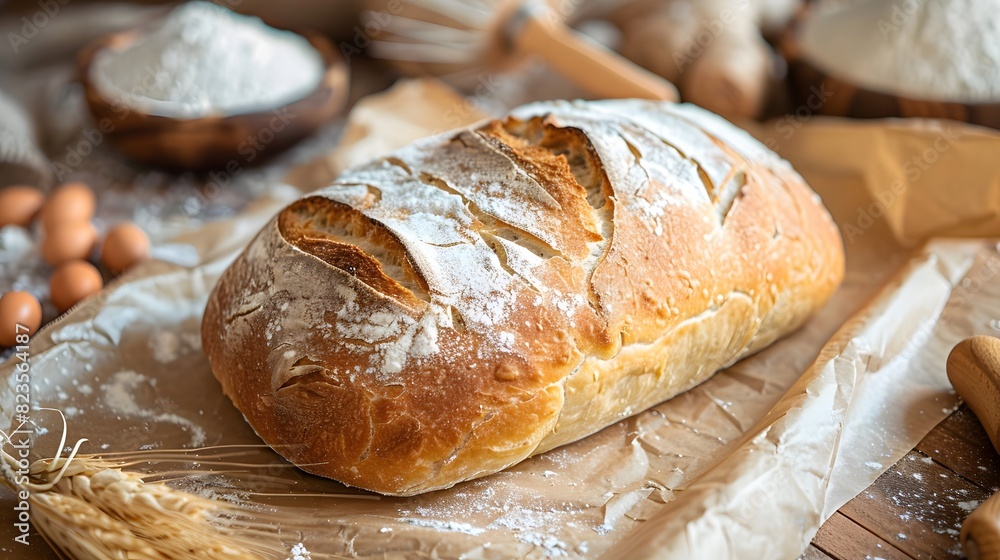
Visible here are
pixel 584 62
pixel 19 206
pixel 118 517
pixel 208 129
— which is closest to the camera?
pixel 118 517

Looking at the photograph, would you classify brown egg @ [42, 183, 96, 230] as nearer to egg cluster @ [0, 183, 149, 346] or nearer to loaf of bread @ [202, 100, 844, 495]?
egg cluster @ [0, 183, 149, 346]

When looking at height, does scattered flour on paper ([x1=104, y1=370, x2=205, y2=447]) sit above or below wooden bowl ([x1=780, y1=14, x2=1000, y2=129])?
below

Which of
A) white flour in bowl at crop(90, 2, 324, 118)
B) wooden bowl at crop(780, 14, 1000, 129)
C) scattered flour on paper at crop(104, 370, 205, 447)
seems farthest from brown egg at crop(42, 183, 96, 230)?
wooden bowl at crop(780, 14, 1000, 129)

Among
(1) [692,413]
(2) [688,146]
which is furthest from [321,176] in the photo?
(1) [692,413]

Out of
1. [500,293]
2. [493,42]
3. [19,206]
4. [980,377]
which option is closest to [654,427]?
[500,293]

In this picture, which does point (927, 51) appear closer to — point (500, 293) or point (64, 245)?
point (500, 293)

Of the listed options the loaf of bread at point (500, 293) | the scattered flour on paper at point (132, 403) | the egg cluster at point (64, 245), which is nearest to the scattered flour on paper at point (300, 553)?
the loaf of bread at point (500, 293)

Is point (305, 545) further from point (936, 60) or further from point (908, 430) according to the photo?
point (936, 60)
